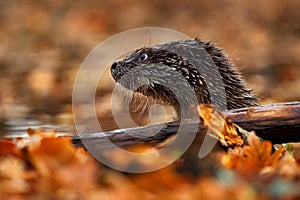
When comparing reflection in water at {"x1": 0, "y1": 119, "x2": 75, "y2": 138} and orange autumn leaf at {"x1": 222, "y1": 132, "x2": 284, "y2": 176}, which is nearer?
orange autumn leaf at {"x1": 222, "y1": 132, "x2": 284, "y2": 176}

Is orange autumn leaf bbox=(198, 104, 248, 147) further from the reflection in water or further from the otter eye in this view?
the reflection in water

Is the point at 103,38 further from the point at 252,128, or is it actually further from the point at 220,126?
the point at 220,126

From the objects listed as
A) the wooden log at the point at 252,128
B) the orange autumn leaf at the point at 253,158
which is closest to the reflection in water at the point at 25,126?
the wooden log at the point at 252,128

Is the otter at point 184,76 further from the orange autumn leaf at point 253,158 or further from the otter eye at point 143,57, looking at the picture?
the orange autumn leaf at point 253,158

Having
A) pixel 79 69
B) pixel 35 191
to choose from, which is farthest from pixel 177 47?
pixel 79 69

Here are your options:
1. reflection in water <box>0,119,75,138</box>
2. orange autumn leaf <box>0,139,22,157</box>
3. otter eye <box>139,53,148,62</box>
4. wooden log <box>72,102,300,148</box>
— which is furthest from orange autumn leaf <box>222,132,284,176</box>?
reflection in water <box>0,119,75,138</box>

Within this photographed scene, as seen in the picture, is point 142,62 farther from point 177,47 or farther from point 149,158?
point 149,158
